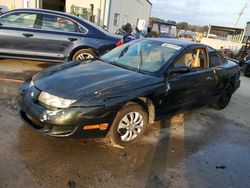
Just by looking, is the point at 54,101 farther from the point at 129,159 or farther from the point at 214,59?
the point at 214,59

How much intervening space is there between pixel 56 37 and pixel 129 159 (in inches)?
184

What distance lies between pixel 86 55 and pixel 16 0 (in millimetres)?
13518

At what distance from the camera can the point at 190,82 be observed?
453 centimetres

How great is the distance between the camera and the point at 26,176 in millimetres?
2877

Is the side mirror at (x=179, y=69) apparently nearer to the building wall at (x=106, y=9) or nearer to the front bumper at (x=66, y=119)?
the front bumper at (x=66, y=119)

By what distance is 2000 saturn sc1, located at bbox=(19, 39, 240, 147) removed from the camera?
3238 millimetres

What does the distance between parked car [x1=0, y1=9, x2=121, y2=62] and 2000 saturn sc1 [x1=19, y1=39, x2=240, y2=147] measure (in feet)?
8.20

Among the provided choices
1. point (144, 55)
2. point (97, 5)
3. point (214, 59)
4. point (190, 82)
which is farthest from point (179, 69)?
point (97, 5)

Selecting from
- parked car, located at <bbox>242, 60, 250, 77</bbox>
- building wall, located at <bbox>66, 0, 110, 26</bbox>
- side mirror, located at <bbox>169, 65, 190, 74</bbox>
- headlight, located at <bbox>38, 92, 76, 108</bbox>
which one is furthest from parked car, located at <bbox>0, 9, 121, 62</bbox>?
building wall, located at <bbox>66, 0, 110, 26</bbox>

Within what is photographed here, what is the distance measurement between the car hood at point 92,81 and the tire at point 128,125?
25 cm

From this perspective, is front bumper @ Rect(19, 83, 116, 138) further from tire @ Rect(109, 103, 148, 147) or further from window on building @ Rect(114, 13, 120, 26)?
window on building @ Rect(114, 13, 120, 26)

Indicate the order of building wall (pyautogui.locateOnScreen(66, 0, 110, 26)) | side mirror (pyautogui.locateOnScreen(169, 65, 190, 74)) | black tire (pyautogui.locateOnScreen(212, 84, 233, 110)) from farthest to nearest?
building wall (pyautogui.locateOnScreen(66, 0, 110, 26))
black tire (pyautogui.locateOnScreen(212, 84, 233, 110))
side mirror (pyautogui.locateOnScreen(169, 65, 190, 74))

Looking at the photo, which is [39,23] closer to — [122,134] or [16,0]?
[122,134]

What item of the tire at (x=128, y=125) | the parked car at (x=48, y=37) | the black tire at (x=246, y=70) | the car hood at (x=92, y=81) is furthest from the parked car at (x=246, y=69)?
the tire at (x=128, y=125)
